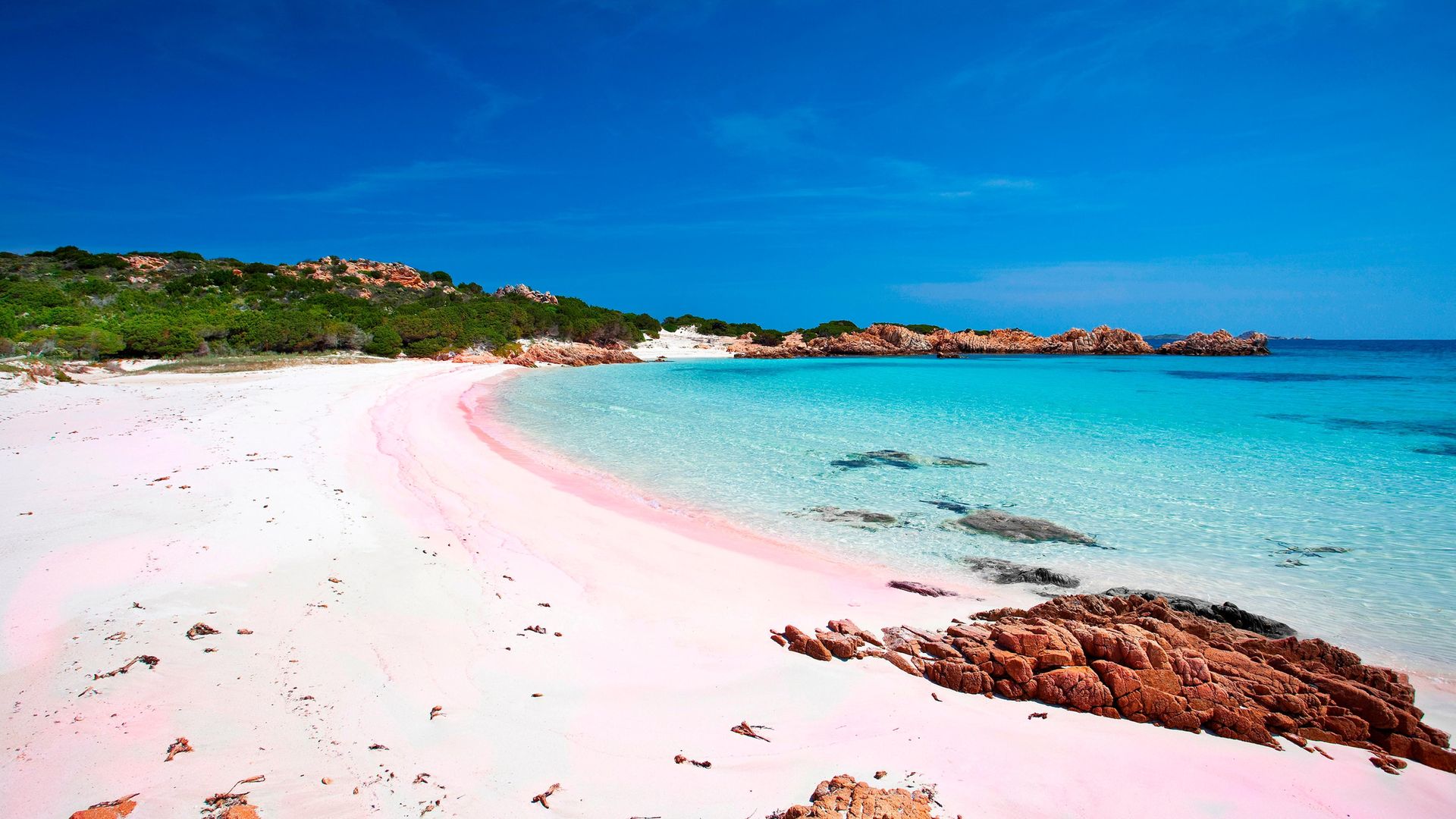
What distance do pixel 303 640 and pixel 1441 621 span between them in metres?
7.93

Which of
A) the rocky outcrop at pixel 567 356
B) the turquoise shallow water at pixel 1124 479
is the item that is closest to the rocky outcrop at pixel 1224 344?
the turquoise shallow water at pixel 1124 479

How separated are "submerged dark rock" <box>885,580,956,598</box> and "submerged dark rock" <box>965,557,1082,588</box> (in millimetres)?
589

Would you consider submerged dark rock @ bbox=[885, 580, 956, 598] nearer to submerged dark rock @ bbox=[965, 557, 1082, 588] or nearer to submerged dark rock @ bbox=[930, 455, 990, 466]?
submerged dark rock @ bbox=[965, 557, 1082, 588]

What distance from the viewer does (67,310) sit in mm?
25719

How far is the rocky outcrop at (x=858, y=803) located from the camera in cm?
225

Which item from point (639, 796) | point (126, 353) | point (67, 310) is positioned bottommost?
point (639, 796)

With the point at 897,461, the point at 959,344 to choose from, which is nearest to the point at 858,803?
the point at 897,461

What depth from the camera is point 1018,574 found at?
19.1 ft

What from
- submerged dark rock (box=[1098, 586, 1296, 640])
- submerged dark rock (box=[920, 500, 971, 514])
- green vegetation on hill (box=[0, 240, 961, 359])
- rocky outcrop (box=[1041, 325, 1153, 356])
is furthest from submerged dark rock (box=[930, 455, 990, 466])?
rocky outcrop (box=[1041, 325, 1153, 356])

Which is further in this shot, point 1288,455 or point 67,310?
point 67,310

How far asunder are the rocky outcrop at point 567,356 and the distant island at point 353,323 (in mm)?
135

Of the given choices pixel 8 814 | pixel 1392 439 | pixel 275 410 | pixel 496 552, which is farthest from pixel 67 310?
pixel 1392 439

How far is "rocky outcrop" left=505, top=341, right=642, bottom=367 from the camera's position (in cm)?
4072

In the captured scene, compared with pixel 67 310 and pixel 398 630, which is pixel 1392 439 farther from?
pixel 67 310
